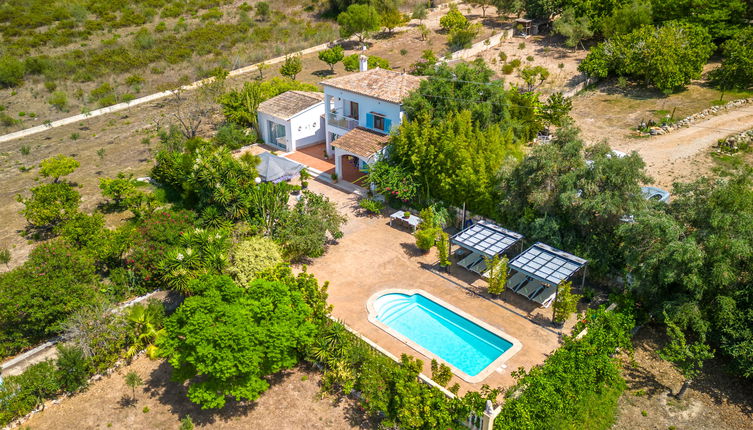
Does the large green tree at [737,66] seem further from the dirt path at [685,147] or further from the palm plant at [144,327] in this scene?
the palm plant at [144,327]

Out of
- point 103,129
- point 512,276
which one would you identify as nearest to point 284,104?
point 103,129

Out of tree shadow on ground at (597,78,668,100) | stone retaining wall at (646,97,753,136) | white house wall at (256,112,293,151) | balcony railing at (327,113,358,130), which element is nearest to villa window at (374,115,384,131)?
balcony railing at (327,113,358,130)

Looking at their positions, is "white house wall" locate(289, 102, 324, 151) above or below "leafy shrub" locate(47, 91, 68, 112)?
above

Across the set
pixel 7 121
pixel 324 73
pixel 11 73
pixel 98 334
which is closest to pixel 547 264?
pixel 98 334

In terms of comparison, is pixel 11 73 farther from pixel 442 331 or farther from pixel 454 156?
pixel 442 331

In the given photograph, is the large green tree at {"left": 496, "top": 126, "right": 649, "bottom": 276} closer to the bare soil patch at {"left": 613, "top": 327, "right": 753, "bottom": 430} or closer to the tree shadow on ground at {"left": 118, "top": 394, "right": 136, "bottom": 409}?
the bare soil patch at {"left": 613, "top": 327, "right": 753, "bottom": 430}

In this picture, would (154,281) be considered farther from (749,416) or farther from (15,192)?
(749,416)
